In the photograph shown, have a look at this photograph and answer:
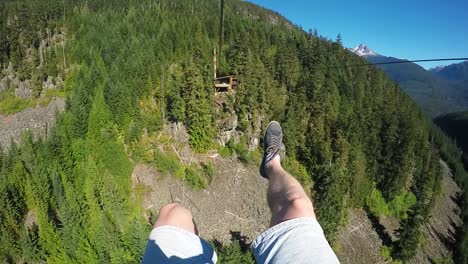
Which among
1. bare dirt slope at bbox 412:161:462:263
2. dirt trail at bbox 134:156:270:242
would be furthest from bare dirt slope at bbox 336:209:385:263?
dirt trail at bbox 134:156:270:242

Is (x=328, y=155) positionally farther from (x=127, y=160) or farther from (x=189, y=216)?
(x=189, y=216)

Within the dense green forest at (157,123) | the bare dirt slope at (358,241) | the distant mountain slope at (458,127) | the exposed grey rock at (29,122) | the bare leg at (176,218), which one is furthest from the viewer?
the distant mountain slope at (458,127)

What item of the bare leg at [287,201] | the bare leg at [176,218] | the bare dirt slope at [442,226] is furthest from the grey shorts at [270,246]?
the bare dirt slope at [442,226]

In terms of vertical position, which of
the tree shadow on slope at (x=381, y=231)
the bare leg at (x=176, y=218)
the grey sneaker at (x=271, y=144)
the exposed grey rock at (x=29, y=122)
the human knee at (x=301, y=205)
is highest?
the human knee at (x=301, y=205)

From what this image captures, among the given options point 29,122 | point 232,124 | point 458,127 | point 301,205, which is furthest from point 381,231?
point 458,127

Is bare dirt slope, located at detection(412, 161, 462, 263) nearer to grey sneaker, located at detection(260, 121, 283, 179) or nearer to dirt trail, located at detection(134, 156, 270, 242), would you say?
dirt trail, located at detection(134, 156, 270, 242)

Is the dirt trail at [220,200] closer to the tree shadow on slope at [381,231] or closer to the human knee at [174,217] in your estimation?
the tree shadow on slope at [381,231]
